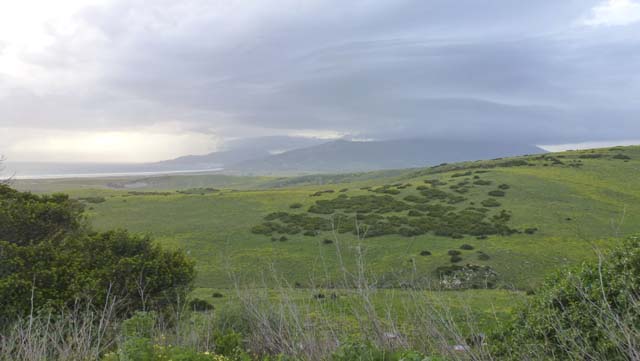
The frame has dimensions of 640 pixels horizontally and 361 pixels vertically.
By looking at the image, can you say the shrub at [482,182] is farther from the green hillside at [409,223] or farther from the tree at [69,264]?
the tree at [69,264]

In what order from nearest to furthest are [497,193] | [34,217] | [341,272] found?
[34,217]
[341,272]
[497,193]

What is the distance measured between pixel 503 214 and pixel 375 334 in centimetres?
3784

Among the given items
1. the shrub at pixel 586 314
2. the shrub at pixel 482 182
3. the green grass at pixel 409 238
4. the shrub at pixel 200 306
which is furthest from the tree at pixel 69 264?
the shrub at pixel 482 182

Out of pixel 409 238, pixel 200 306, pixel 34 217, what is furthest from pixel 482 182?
pixel 34 217

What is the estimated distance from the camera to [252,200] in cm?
5547

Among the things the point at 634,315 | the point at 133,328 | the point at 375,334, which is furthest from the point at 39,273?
the point at 634,315

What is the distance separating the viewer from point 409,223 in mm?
40531

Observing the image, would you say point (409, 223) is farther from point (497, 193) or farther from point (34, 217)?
point (34, 217)

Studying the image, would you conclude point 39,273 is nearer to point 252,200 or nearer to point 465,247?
point 465,247

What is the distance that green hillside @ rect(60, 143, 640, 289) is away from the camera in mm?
30438

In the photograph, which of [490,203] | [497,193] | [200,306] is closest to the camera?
[200,306]

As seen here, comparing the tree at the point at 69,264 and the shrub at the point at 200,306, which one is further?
the shrub at the point at 200,306

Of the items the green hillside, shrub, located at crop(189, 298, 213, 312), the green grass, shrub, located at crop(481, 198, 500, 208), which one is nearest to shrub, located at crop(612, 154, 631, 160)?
the green grass

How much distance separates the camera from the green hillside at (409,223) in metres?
30.4
